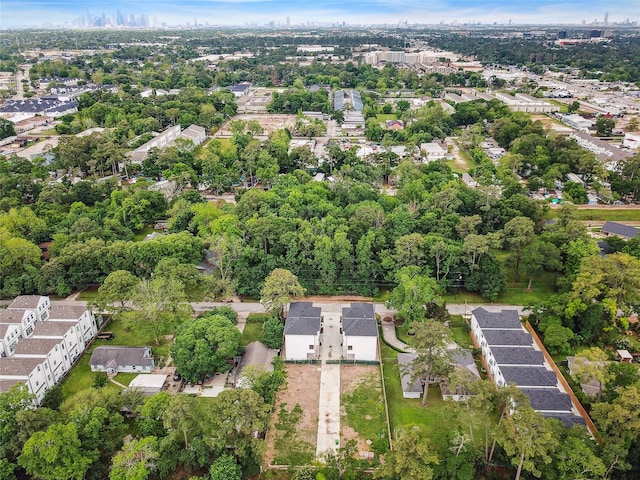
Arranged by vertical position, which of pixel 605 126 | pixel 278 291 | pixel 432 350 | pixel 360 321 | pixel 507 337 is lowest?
pixel 507 337

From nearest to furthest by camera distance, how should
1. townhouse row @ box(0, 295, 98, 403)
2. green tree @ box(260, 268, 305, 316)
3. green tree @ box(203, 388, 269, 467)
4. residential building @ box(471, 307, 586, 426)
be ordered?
1. green tree @ box(203, 388, 269, 467)
2. residential building @ box(471, 307, 586, 426)
3. townhouse row @ box(0, 295, 98, 403)
4. green tree @ box(260, 268, 305, 316)

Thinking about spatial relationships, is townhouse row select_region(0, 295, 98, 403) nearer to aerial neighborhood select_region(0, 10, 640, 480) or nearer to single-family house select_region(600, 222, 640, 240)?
aerial neighborhood select_region(0, 10, 640, 480)

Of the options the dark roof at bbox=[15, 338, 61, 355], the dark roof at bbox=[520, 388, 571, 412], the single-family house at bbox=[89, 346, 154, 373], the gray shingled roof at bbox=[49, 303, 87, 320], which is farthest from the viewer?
the gray shingled roof at bbox=[49, 303, 87, 320]

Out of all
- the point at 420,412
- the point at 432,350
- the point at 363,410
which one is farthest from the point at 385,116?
the point at 363,410

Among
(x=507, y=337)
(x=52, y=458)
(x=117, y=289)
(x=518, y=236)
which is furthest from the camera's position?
(x=518, y=236)

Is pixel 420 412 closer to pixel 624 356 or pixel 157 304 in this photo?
pixel 624 356

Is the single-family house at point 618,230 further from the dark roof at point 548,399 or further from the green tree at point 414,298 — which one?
the dark roof at point 548,399

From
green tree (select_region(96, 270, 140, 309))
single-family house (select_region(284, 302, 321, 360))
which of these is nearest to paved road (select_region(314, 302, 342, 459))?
single-family house (select_region(284, 302, 321, 360))
